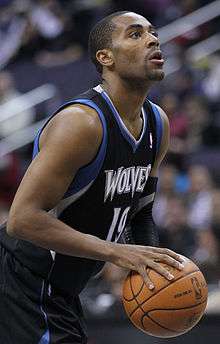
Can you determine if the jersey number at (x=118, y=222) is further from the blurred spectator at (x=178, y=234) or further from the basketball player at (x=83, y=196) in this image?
the blurred spectator at (x=178, y=234)

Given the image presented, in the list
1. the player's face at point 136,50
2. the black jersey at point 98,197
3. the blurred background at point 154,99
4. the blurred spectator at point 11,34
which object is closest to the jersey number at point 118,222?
the black jersey at point 98,197

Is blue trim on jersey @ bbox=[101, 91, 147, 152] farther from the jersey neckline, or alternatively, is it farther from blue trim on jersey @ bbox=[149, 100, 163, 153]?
blue trim on jersey @ bbox=[149, 100, 163, 153]

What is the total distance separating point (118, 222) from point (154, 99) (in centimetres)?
597

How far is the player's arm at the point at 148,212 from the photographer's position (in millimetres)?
4980

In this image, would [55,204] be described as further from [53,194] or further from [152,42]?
[152,42]

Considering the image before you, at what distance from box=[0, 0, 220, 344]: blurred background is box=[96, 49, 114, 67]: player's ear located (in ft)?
8.87

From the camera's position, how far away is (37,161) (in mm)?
4293

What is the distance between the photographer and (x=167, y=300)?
14.3ft

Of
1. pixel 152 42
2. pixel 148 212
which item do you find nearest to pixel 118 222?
pixel 148 212

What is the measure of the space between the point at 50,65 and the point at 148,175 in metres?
7.29

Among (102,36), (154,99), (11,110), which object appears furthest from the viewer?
(11,110)

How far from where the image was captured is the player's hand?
169 inches

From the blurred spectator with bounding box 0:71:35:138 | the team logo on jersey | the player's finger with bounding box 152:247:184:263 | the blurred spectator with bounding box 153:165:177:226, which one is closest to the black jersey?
the team logo on jersey

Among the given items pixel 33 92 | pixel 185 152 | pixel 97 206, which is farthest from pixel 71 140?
pixel 33 92
